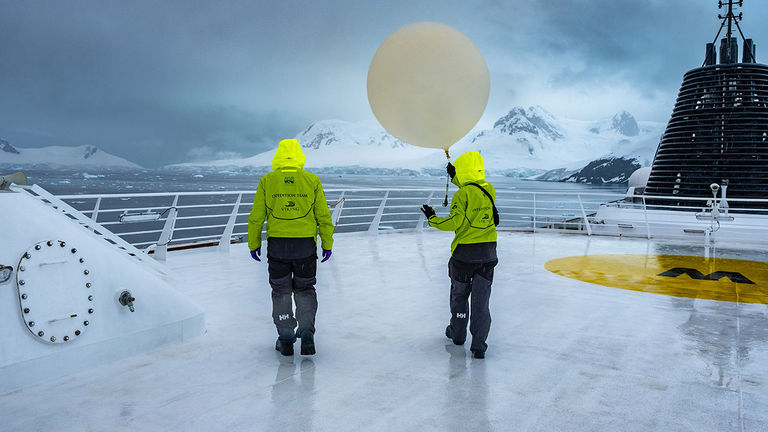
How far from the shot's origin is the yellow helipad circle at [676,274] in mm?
5336

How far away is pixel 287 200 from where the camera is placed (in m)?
3.14

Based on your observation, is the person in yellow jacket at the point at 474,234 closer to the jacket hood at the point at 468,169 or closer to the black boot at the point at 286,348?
the jacket hood at the point at 468,169

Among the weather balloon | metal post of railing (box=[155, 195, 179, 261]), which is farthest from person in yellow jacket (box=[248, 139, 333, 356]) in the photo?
metal post of railing (box=[155, 195, 179, 261])

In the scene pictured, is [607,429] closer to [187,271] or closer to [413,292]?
[413,292]

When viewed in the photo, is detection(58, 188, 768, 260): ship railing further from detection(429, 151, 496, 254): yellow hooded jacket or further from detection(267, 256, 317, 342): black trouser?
detection(267, 256, 317, 342): black trouser

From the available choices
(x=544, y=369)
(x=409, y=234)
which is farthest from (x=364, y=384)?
(x=409, y=234)

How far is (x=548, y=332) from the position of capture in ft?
12.4

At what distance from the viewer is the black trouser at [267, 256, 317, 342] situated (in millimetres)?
3195

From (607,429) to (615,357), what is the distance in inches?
43.1

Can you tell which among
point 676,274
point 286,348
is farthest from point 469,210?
point 676,274

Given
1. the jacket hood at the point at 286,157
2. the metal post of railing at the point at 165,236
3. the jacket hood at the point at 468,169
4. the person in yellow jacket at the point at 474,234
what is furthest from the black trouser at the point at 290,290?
the metal post of railing at the point at 165,236

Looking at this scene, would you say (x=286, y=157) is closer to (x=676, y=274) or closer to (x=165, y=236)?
(x=165, y=236)

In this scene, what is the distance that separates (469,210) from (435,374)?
101cm

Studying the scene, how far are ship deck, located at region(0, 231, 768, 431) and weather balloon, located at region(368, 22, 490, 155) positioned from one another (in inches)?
61.9
